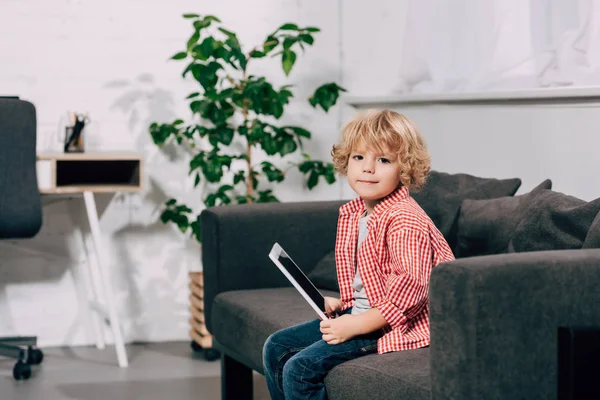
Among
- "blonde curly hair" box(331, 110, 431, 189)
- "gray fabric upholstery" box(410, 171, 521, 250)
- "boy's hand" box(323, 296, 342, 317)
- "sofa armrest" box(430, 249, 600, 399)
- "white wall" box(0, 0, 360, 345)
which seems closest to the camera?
"sofa armrest" box(430, 249, 600, 399)

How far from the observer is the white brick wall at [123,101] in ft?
13.3

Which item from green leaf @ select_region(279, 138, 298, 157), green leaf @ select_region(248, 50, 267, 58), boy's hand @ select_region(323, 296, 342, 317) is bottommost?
boy's hand @ select_region(323, 296, 342, 317)

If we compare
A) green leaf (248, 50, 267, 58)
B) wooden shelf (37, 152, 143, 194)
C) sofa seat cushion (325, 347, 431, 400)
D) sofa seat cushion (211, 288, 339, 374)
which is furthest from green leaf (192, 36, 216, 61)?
sofa seat cushion (325, 347, 431, 400)

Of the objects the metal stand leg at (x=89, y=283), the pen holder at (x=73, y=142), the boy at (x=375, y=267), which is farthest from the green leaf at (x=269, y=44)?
the boy at (x=375, y=267)

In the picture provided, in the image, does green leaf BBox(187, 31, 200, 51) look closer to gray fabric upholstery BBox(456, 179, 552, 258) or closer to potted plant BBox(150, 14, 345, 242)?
potted plant BBox(150, 14, 345, 242)

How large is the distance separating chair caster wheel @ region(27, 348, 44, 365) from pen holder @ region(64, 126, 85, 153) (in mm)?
753

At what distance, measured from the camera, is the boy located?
205cm

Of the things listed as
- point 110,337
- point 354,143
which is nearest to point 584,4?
point 354,143

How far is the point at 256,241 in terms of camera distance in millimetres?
3002

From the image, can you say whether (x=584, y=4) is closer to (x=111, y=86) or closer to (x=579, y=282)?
Result: (x=579, y=282)

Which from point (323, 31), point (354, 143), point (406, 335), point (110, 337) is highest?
point (323, 31)

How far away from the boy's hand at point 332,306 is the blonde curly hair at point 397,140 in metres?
0.31

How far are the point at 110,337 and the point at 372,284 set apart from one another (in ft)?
7.49

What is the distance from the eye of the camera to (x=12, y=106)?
11.5 ft
